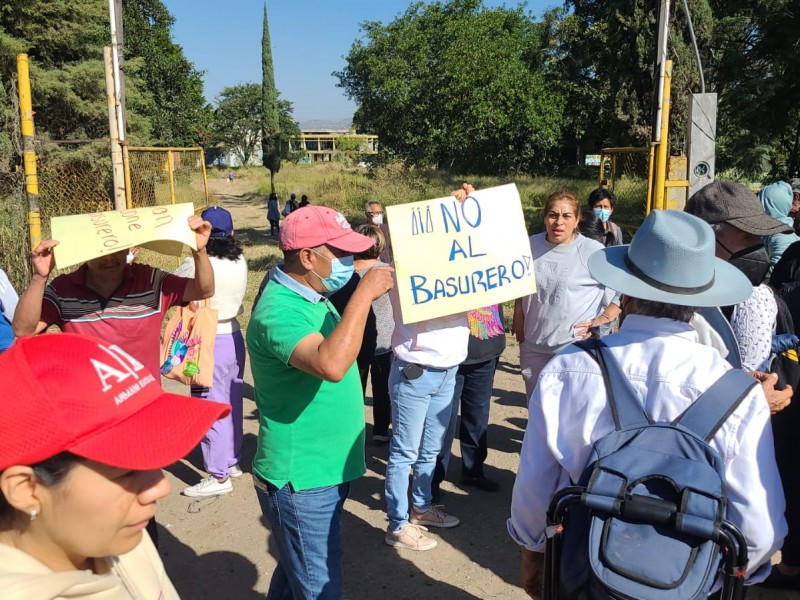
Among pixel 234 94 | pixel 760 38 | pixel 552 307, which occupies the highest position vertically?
pixel 234 94

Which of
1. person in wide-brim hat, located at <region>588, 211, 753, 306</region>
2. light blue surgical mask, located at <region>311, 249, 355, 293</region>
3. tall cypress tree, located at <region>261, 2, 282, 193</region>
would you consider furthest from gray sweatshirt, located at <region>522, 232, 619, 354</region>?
tall cypress tree, located at <region>261, 2, 282, 193</region>

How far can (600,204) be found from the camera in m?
6.25

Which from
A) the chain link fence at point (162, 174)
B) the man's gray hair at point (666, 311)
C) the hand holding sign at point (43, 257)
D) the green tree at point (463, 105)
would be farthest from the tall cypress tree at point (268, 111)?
the man's gray hair at point (666, 311)

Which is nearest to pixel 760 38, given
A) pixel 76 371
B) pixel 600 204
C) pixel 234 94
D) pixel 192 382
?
pixel 600 204

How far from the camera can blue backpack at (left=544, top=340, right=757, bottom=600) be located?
1604 millimetres

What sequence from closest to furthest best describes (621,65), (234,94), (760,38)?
(760,38), (621,65), (234,94)

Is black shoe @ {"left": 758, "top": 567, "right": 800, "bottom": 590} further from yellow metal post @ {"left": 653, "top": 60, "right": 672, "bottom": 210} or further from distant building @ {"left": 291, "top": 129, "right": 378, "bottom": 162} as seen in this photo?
distant building @ {"left": 291, "top": 129, "right": 378, "bottom": 162}

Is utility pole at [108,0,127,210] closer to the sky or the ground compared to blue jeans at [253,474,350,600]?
closer to the sky

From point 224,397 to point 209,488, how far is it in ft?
2.07

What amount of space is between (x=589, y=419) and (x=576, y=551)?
361 millimetres

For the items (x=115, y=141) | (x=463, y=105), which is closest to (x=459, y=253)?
(x=115, y=141)

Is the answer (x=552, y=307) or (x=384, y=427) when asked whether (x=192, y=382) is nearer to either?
(x=384, y=427)

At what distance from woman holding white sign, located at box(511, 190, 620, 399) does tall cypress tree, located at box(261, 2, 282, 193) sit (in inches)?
1598

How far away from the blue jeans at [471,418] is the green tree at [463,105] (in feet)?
86.1
